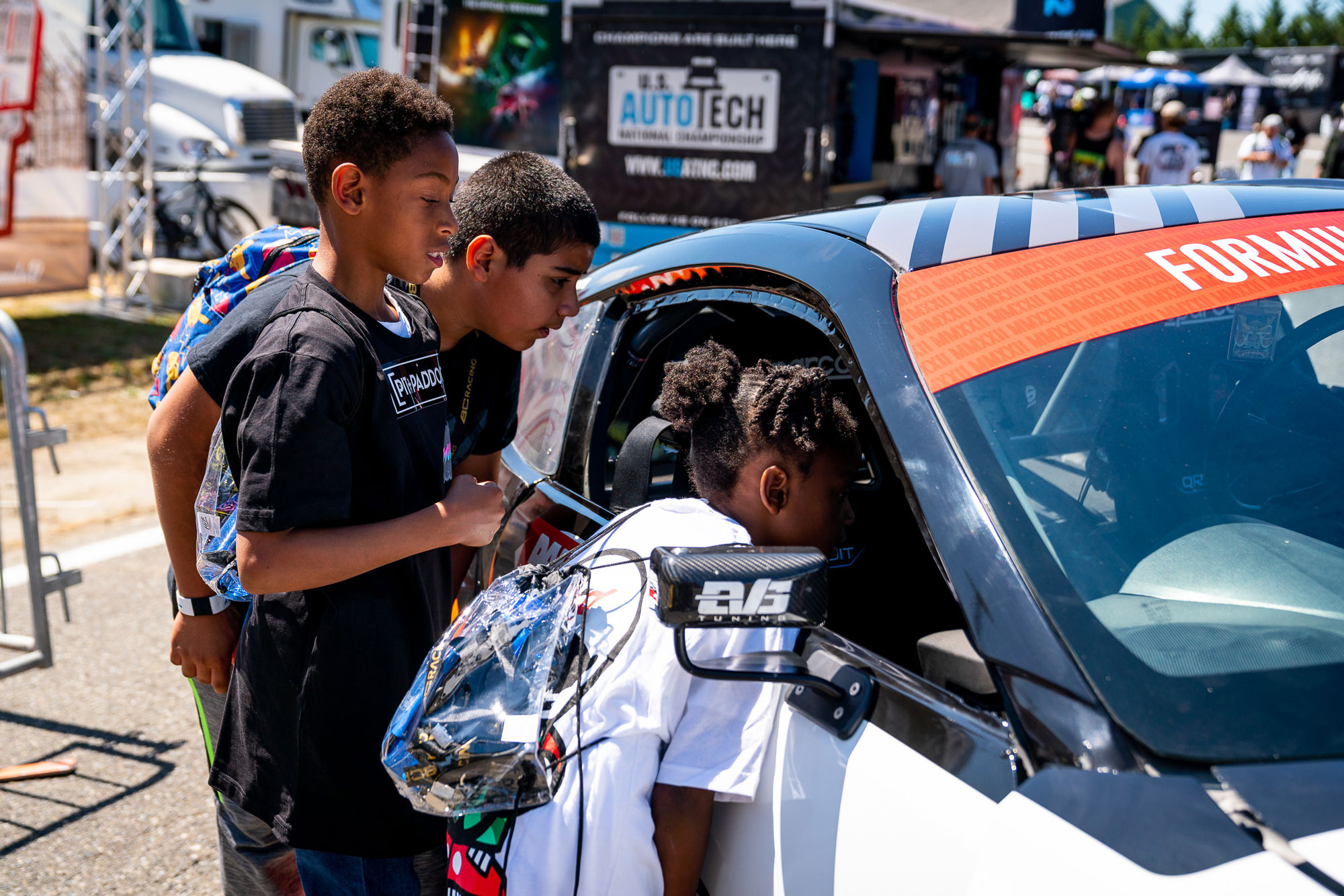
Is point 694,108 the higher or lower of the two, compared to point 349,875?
higher

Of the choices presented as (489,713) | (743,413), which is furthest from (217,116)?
(489,713)

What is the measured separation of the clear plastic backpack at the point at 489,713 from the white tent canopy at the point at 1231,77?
29634mm

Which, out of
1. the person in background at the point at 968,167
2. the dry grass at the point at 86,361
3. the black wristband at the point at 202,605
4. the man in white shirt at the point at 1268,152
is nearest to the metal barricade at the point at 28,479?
the black wristband at the point at 202,605

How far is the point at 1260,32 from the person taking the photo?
56250 millimetres

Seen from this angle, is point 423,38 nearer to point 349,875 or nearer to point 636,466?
point 636,466

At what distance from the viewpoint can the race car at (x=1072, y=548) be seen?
45.9 inches

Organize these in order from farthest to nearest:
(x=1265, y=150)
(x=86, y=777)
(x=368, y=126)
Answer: (x=1265, y=150) → (x=86, y=777) → (x=368, y=126)

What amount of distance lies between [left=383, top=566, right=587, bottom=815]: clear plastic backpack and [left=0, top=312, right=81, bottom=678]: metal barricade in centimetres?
259

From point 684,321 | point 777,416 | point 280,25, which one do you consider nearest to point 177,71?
point 280,25

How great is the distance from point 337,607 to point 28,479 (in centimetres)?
250

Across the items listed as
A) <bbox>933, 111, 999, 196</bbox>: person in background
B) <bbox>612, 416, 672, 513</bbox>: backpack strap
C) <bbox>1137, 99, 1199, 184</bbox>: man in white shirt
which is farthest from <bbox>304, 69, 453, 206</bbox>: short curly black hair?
<bbox>1137, 99, 1199, 184</bbox>: man in white shirt

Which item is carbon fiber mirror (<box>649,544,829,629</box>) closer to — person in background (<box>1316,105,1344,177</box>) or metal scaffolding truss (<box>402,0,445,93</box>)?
metal scaffolding truss (<box>402,0,445,93</box>)

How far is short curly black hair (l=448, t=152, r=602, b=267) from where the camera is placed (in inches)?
79.2

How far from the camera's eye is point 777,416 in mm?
1671
